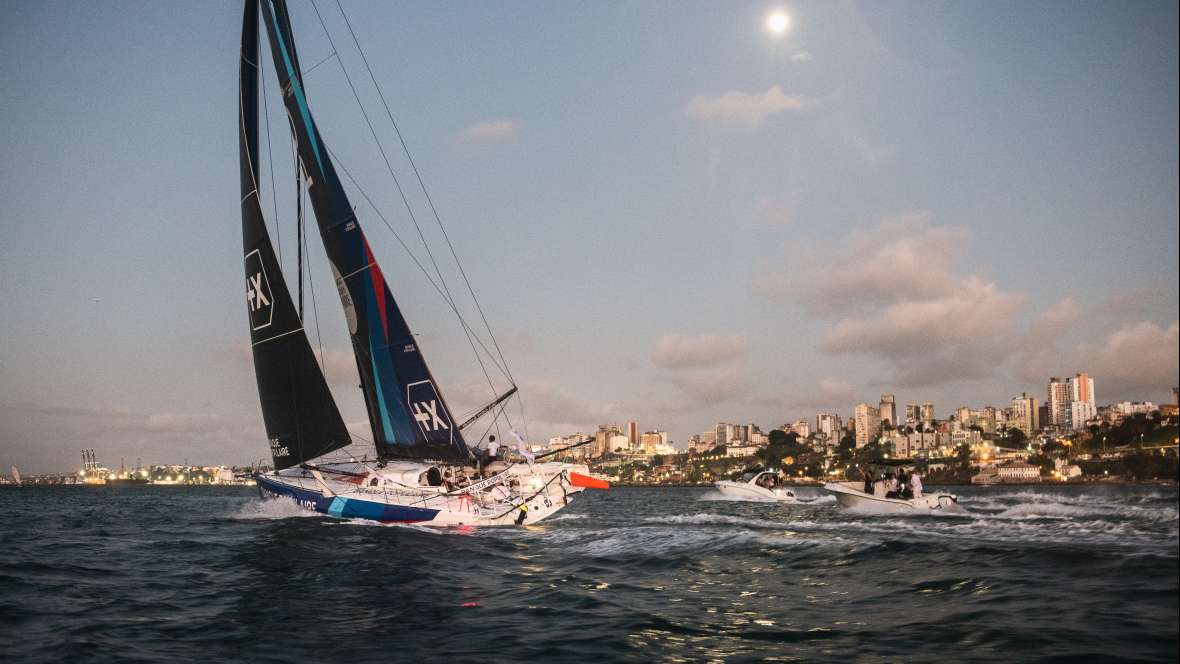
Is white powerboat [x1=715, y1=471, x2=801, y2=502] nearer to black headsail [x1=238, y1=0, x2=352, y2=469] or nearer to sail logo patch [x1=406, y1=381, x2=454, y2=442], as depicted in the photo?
sail logo patch [x1=406, y1=381, x2=454, y2=442]

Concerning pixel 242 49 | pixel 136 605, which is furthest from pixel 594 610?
pixel 242 49

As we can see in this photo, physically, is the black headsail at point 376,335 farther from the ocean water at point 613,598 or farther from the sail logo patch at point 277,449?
the ocean water at point 613,598

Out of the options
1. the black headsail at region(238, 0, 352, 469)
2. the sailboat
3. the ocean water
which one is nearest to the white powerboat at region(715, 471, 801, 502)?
the sailboat

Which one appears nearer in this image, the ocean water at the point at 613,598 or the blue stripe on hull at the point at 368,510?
the ocean water at the point at 613,598

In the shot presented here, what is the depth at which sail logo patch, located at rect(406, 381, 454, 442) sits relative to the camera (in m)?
25.2

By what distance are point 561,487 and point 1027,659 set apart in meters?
19.5

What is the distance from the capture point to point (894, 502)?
32.4 meters

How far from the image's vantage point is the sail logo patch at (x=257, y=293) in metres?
25.8

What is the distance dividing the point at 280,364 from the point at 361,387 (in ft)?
9.08

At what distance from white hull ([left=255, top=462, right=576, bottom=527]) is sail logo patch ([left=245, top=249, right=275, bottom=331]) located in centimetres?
546

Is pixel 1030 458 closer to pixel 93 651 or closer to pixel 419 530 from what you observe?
pixel 419 530

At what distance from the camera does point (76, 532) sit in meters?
25.5

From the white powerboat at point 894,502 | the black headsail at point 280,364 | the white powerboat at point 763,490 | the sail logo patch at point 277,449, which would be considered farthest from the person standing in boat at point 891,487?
the sail logo patch at point 277,449

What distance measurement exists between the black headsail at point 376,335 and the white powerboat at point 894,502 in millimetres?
18009
